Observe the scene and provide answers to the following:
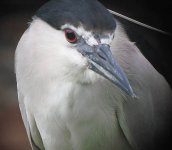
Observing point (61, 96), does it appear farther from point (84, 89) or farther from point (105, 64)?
point (105, 64)

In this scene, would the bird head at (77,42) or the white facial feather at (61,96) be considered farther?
the white facial feather at (61,96)

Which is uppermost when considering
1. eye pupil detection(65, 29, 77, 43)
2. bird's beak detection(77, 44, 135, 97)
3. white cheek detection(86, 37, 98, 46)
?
eye pupil detection(65, 29, 77, 43)

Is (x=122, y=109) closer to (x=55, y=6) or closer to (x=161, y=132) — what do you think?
(x=161, y=132)

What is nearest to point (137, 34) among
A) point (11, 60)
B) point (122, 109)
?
point (122, 109)

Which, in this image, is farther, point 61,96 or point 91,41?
point 61,96

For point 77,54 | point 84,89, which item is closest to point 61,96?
point 84,89

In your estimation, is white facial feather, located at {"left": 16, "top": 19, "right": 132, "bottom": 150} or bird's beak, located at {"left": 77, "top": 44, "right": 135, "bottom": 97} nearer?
bird's beak, located at {"left": 77, "top": 44, "right": 135, "bottom": 97}

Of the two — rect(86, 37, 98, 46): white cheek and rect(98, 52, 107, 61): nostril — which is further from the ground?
rect(86, 37, 98, 46): white cheek
